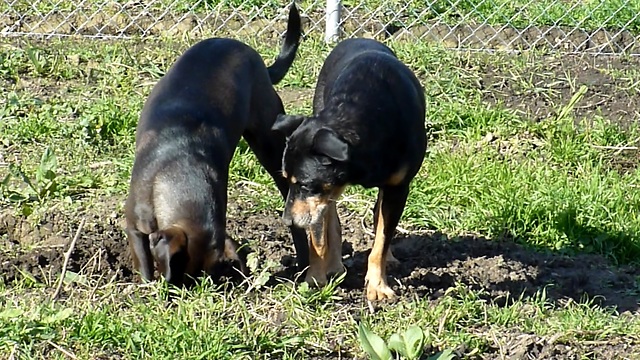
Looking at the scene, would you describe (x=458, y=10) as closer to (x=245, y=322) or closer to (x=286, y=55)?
(x=286, y=55)

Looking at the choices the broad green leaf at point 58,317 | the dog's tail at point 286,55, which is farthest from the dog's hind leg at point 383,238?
the broad green leaf at point 58,317

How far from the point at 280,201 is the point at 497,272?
136cm

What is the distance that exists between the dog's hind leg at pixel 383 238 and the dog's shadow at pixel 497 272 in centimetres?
13

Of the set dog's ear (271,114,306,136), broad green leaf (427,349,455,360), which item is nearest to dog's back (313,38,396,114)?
dog's ear (271,114,306,136)

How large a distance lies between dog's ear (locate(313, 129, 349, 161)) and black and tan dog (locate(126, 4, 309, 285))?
62 cm

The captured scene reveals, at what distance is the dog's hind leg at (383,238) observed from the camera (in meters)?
4.91

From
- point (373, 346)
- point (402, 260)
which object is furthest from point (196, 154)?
point (373, 346)

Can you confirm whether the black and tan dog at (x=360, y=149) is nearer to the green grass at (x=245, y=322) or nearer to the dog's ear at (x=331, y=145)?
the dog's ear at (x=331, y=145)

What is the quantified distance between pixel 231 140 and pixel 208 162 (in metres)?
0.24

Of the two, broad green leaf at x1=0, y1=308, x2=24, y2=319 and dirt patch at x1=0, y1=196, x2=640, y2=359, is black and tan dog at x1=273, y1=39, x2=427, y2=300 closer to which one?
dirt patch at x1=0, y1=196, x2=640, y2=359

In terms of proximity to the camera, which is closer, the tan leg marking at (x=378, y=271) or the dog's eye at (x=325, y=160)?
the dog's eye at (x=325, y=160)

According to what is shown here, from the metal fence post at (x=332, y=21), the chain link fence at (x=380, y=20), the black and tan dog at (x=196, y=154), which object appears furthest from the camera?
the chain link fence at (x=380, y=20)

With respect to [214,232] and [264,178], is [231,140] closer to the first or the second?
[214,232]

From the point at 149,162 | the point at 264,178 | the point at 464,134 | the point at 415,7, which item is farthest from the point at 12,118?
the point at 415,7
